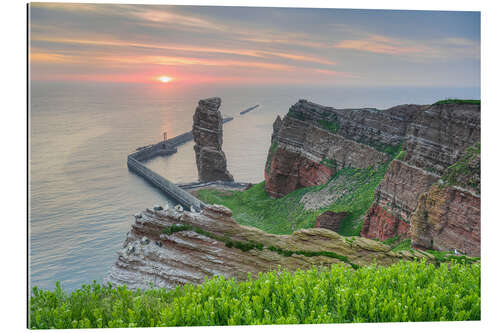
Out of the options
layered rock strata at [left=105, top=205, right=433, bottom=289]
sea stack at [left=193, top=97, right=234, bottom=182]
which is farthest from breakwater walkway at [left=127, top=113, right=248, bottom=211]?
layered rock strata at [left=105, top=205, right=433, bottom=289]

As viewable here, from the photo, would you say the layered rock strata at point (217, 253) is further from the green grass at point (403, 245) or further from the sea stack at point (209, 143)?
the sea stack at point (209, 143)

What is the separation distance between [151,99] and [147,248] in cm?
546

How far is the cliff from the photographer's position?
47.4 feet

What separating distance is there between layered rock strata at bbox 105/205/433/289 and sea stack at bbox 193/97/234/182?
2615cm

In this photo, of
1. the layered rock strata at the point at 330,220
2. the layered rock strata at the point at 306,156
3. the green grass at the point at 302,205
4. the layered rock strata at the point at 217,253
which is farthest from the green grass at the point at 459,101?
the layered rock strata at the point at 306,156

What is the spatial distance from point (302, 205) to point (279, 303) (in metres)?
13.9

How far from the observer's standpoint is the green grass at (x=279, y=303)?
8.50 m

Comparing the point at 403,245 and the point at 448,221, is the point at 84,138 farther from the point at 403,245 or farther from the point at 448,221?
the point at 448,221

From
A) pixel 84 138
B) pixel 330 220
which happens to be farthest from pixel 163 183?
pixel 330 220

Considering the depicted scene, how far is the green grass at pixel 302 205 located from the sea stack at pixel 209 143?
9.14 m

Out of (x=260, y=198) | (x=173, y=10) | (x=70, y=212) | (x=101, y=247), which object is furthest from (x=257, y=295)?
(x=260, y=198)
